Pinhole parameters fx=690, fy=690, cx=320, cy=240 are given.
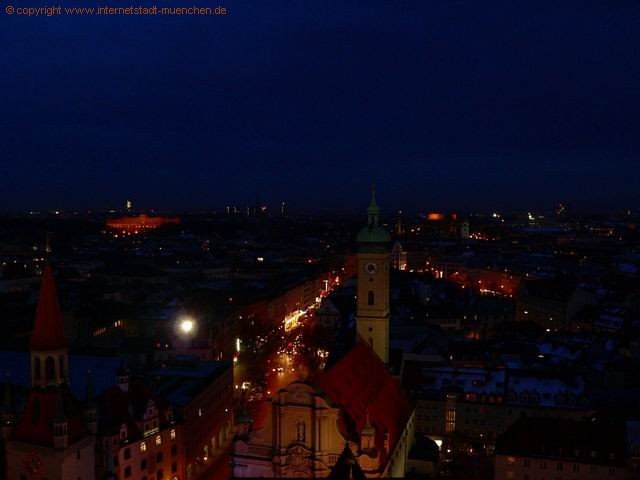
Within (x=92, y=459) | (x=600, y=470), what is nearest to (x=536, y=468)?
(x=600, y=470)

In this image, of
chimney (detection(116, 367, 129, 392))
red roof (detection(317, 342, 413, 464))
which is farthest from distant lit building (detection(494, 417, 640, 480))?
chimney (detection(116, 367, 129, 392))

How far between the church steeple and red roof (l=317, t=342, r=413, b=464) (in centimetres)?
1491

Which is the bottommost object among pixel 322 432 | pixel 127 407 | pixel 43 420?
pixel 127 407

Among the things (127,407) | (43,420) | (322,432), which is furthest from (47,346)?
(322,432)

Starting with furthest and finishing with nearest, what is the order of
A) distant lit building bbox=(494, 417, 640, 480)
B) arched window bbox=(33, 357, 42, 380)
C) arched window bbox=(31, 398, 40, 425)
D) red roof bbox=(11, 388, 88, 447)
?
distant lit building bbox=(494, 417, 640, 480) → arched window bbox=(33, 357, 42, 380) → arched window bbox=(31, 398, 40, 425) → red roof bbox=(11, 388, 88, 447)

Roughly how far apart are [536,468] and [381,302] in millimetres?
Answer: 18600

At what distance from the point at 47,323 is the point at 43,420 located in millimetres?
5346

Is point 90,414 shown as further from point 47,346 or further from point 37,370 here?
point 47,346

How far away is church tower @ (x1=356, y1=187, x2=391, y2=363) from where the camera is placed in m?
58.7

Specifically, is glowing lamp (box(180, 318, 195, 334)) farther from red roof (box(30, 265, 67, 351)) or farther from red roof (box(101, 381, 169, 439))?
red roof (box(30, 265, 67, 351))

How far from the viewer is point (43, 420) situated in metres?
38.2

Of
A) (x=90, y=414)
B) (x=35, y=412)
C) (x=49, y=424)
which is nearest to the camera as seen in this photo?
(x=49, y=424)

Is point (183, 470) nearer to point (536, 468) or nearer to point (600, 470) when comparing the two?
point (536, 468)

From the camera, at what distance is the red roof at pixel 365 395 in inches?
1630
